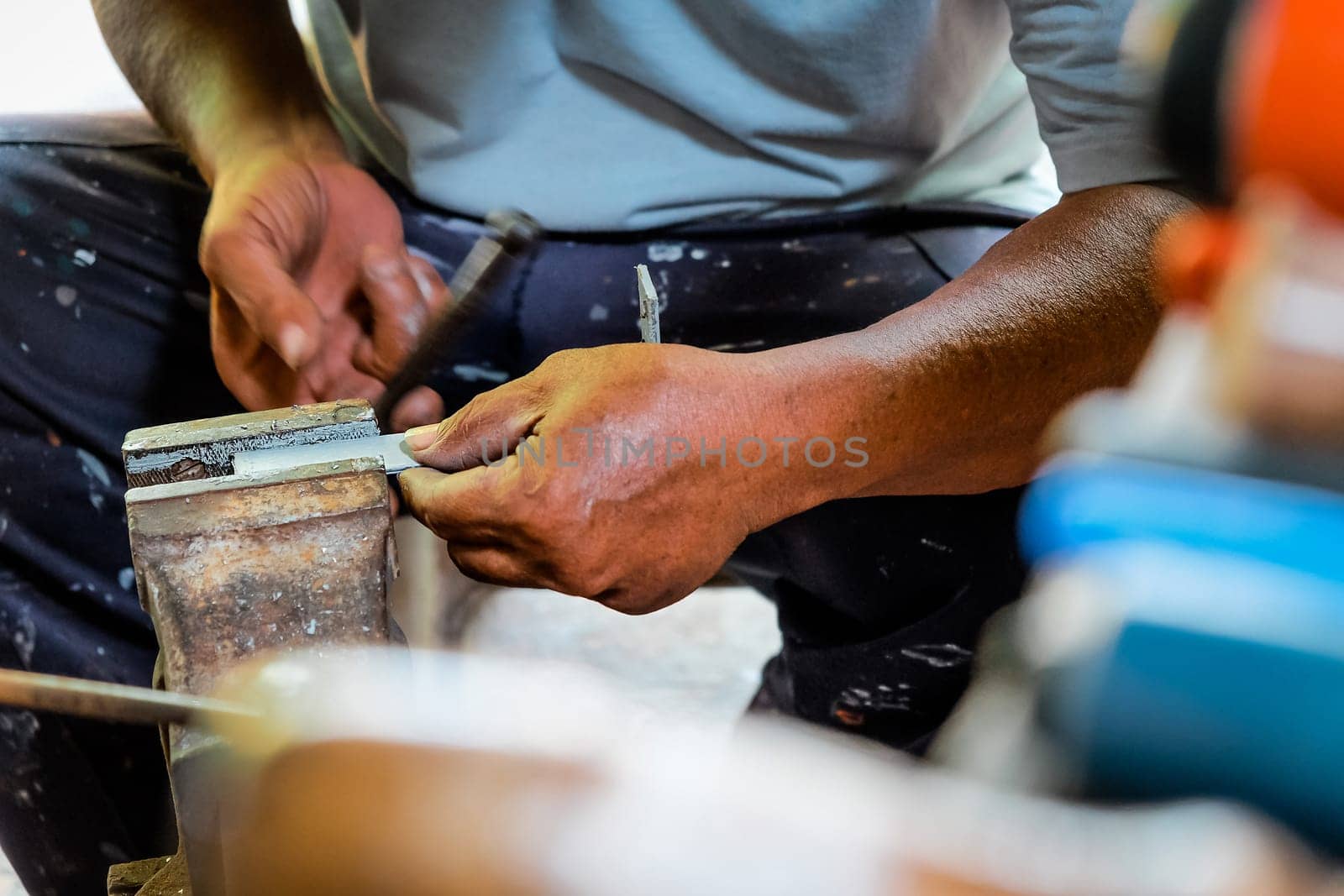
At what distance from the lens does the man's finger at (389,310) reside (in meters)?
1.09

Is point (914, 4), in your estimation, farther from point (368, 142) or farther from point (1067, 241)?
point (368, 142)

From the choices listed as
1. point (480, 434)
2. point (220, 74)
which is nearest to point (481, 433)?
point (480, 434)

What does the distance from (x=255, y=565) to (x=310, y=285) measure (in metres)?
0.52

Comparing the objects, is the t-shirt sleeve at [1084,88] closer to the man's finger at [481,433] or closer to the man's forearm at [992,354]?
the man's forearm at [992,354]

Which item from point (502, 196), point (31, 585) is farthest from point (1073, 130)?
point (31, 585)

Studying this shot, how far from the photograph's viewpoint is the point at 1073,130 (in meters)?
1.01

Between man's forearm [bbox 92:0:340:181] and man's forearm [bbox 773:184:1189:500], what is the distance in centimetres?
68

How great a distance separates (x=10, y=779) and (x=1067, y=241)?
1.15 metres

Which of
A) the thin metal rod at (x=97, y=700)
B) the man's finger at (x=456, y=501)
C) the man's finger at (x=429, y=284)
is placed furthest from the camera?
the man's finger at (x=429, y=284)

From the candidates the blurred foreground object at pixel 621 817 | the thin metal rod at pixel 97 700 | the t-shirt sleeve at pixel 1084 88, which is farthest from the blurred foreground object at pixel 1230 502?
the t-shirt sleeve at pixel 1084 88

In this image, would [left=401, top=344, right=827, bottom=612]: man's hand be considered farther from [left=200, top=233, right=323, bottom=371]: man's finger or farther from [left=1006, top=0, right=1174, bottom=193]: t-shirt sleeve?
[left=1006, top=0, right=1174, bottom=193]: t-shirt sleeve

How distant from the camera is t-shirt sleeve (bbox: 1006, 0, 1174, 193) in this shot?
0.96m

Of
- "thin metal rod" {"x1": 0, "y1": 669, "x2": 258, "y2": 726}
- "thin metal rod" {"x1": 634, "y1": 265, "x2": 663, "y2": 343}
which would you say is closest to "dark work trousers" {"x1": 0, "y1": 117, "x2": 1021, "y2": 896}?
"thin metal rod" {"x1": 634, "y1": 265, "x2": 663, "y2": 343}

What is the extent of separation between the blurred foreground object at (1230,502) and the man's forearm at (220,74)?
106 centimetres
